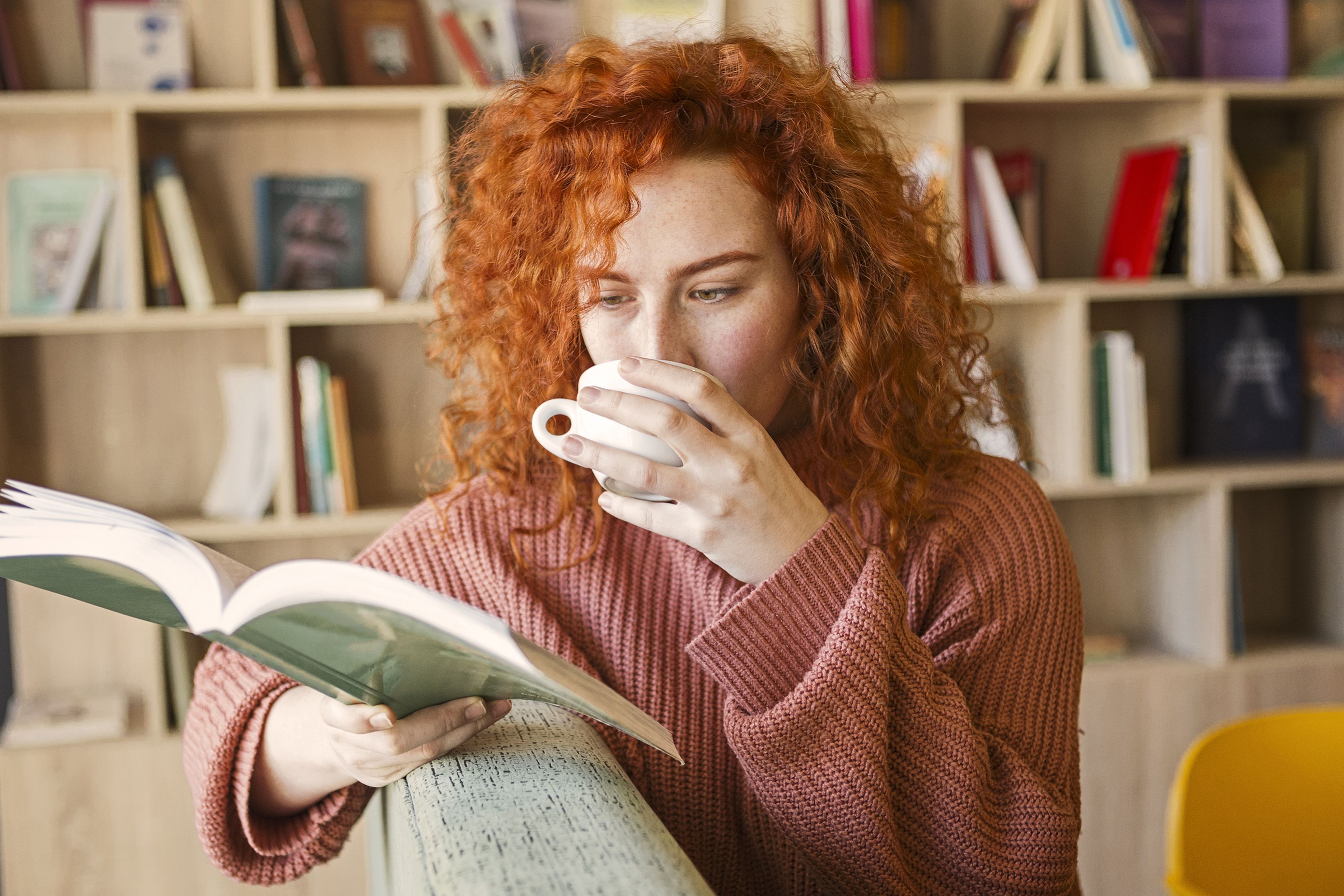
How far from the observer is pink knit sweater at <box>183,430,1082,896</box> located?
0.83m

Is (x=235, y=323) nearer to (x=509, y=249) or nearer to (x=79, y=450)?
(x=79, y=450)

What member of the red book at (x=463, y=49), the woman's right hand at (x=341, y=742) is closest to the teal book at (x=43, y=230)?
the red book at (x=463, y=49)

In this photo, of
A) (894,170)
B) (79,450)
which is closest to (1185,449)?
(894,170)

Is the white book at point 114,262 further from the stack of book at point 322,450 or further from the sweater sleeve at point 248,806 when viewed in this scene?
the sweater sleeve at point 248,806

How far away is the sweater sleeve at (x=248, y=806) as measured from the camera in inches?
35.2

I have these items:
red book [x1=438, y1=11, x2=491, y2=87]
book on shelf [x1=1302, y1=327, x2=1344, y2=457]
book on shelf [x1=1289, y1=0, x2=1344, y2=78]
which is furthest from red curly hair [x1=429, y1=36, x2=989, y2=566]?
book on shelf [x1=1289, y1=0, x2=1344, y2=78]

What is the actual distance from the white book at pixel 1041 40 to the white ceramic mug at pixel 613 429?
172 cm

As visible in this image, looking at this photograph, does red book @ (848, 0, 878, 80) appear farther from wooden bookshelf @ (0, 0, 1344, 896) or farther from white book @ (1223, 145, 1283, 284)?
white book @ (1223, 145, 1283, 284)

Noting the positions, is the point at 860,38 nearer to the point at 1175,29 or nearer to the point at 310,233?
the point at 1175,29

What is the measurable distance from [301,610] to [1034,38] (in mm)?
A: 2146

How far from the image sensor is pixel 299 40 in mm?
2094

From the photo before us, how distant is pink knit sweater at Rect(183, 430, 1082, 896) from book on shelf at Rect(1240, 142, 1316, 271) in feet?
5.74

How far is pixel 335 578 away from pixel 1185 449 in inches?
96.7

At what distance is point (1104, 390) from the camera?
2344mm
